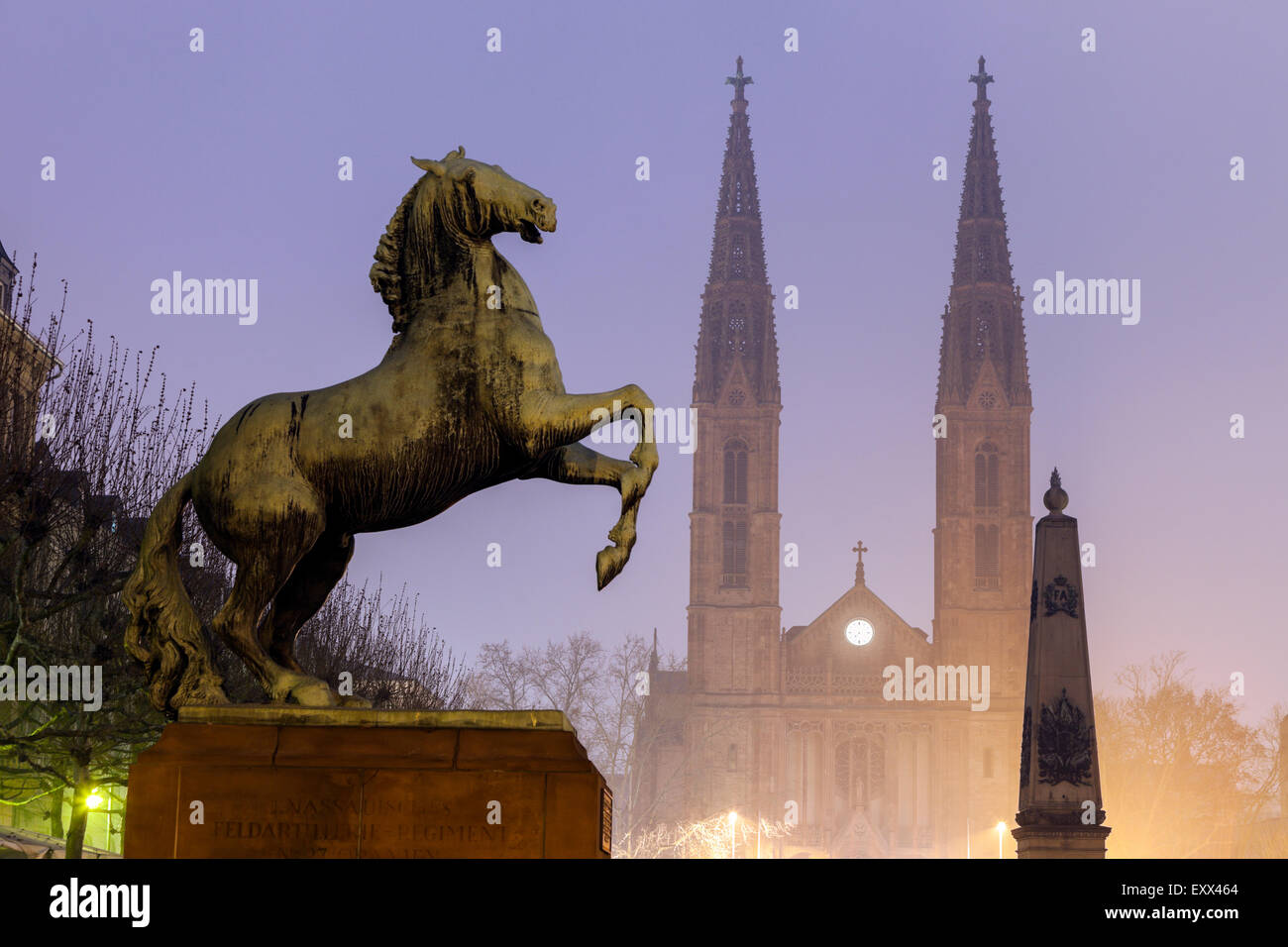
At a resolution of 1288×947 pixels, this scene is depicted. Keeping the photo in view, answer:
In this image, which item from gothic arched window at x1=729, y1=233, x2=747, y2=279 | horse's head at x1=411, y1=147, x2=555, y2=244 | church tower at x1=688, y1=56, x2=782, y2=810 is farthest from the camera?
gothic arched window at x1=729, y1=233, x2=747, y2=279

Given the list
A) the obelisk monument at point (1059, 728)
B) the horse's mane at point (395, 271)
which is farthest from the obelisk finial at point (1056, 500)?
the horse's mane at point (395, 271)

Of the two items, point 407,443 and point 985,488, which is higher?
point 985,488

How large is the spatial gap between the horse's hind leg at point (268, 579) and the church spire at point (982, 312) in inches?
4230

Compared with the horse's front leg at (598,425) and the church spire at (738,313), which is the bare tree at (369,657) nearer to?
the horse's front leg at (598,425)

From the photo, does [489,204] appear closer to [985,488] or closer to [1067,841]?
[1067,841]

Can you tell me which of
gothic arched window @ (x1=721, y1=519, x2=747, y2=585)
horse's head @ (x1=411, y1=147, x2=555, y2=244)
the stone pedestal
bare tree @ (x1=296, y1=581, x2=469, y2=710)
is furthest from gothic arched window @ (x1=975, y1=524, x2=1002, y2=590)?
the stone pedestal

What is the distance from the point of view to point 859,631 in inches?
4518

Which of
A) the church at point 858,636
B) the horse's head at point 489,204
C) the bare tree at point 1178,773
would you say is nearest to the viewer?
the horse's head at point 489,204

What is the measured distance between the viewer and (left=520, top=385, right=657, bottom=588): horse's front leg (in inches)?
270

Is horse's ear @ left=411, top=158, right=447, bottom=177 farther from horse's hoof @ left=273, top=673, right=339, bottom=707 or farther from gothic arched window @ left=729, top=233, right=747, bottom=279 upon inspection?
gothic arched window @ left=729, top=233, right=747, bottom=279

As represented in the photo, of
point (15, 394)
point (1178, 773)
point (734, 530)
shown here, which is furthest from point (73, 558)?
point (734, 530)

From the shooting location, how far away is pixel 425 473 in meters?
7.04

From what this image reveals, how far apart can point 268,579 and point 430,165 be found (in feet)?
5.91

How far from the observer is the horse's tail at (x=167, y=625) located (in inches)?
283
